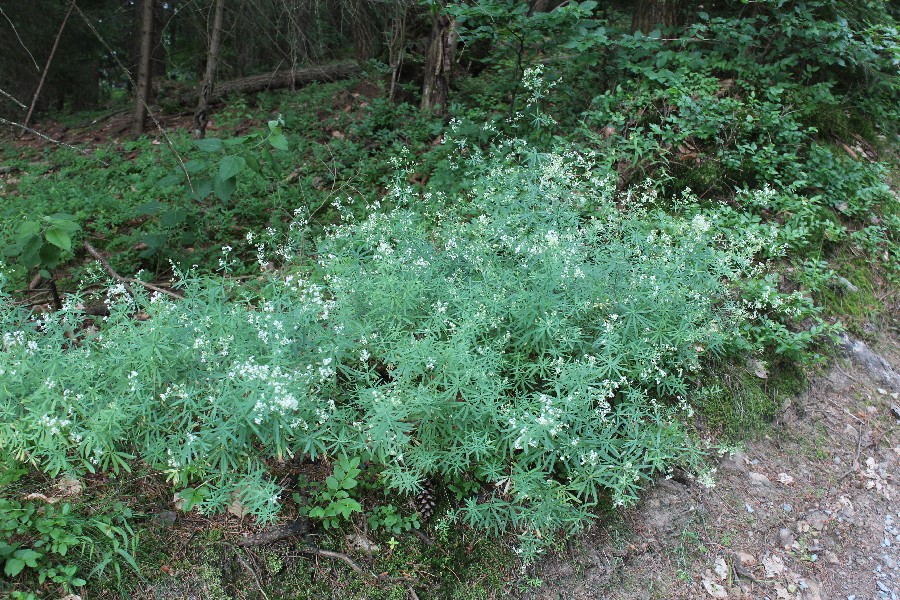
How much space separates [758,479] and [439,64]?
20.0 feet

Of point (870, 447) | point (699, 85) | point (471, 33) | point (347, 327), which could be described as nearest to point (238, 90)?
point (471, 33)

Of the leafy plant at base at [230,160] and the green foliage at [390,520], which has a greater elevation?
the leafy plant at base at [230,160]

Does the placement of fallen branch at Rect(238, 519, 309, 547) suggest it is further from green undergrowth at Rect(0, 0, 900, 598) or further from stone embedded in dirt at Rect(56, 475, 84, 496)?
stone embedded in dirt at Rect(56, 475, 84, 496)

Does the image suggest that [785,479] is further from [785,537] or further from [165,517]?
[165,517]

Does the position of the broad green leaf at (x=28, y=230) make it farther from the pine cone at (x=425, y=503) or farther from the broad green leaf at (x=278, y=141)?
the pine cone at (x=425, y=503)

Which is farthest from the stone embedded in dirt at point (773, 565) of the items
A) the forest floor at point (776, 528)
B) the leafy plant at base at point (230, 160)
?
the leafy plant at base at point (230, 160)

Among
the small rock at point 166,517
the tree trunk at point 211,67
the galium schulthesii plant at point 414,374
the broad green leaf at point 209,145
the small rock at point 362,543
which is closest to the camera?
the galium schulthesii plant at point 414,374

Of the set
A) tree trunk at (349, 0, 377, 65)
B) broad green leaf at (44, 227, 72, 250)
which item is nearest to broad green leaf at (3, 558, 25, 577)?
broad green leaf at (44, 227, 72, 250)

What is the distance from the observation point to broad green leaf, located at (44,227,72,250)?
373 cm

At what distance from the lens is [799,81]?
6.40m

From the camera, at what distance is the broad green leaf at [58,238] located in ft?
12.2

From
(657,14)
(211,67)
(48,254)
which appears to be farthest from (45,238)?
(657,14)

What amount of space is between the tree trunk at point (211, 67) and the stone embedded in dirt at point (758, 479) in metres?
6.88

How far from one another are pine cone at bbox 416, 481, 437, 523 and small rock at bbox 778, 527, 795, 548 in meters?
2.19
